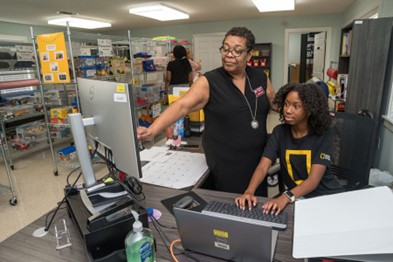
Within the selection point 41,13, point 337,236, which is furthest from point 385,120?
point 41,13

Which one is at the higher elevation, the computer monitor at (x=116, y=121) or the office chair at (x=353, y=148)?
the computer monitor at (x=116, y=121)

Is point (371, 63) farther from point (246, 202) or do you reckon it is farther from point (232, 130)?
point (246, 202)

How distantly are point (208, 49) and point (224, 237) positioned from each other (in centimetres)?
727

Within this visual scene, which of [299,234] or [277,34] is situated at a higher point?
[277,34]

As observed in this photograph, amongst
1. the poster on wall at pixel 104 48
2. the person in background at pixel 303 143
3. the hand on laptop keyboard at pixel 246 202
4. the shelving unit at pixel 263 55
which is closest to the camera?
the hand on laptop keyboard at pixel 246 202

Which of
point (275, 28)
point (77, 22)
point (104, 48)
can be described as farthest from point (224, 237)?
point (275, 28)

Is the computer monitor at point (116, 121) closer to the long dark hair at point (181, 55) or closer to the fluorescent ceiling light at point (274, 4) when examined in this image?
the long dark hair at point (181, 55)

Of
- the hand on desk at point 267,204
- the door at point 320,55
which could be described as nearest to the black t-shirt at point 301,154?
the hand on desk at point 267,204

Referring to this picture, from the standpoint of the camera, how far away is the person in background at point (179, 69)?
15.1 feet

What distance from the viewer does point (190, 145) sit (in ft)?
6.76

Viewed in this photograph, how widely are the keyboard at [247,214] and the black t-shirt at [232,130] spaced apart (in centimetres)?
41

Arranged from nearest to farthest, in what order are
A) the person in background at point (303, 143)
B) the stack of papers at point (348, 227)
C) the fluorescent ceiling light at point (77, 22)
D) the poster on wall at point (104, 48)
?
the stack of papers at point (348, 227) → the person in background at point (303, 143) → the poster on wall at point (104, 48) → the fluorescent ceiling light at point (77, 22)

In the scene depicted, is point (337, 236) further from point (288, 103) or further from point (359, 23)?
point (359, 23)

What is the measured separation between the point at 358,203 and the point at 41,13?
20.4 ft
